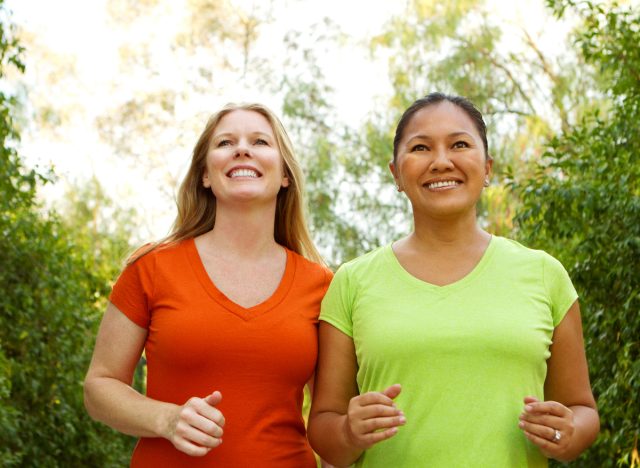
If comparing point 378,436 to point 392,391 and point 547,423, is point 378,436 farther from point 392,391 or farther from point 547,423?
point 547,423

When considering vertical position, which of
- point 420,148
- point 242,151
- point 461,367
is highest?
point 242,151

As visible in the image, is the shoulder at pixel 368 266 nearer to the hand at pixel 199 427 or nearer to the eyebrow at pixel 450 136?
the eyebrow at pixel 450 136

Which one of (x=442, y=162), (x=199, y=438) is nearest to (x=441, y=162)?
(x=442, y=162)

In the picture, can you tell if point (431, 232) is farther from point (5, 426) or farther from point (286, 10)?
point (286, 10)

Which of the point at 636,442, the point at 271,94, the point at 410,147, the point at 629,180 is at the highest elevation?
the point at 271,94

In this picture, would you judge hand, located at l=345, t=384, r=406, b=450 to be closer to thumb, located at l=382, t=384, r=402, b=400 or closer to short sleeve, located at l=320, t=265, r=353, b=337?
thumb, located at l=382, t=384, r=402, b=400

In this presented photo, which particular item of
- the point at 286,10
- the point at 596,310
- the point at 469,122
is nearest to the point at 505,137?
the point at 286,10

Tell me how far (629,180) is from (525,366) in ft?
10.5

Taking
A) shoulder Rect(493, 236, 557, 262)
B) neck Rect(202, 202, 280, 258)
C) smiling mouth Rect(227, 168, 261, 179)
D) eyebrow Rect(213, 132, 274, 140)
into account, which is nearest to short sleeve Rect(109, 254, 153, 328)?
neck Rect(202, 202, 280, 258)

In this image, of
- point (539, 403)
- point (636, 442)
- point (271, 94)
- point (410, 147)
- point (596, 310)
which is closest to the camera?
point (539, 403)

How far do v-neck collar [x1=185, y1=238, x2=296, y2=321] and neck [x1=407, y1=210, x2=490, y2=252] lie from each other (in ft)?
1.62

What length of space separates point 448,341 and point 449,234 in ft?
1.29

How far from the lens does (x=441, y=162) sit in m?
2.96

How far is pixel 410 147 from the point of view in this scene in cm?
305
